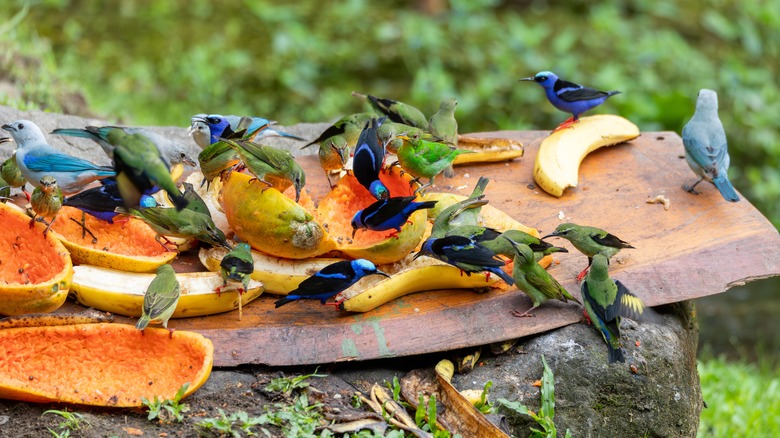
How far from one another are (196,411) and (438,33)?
807 centimetres

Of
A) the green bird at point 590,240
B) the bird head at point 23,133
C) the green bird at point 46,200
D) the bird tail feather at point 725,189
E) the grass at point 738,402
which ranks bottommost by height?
the grass at point 738,402

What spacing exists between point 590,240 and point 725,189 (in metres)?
1.33

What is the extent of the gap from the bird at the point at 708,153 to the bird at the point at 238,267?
10.1ft

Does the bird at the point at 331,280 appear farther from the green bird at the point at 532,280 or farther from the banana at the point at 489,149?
the banana at the point at 489,149

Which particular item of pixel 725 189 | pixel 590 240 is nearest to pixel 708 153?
pixel 725 189

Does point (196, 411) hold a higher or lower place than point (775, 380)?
higher

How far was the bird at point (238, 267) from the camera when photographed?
175 inches

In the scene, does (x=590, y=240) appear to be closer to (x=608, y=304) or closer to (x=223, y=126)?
(x=608, y=304)

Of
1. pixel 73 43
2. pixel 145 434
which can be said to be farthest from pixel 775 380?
pixel 73 43

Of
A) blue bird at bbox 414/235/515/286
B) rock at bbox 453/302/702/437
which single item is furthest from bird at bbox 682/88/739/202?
blue bird at bbox 414/235/515/286

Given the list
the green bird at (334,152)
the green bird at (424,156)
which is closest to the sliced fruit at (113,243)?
the green bird at (334,152)

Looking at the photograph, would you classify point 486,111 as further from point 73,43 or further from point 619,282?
point 619,282

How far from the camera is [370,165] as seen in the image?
201 inches

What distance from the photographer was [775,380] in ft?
23.7
